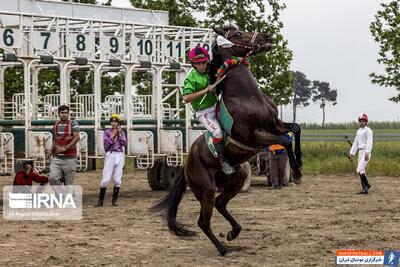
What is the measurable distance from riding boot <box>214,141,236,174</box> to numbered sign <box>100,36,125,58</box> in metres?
7.67

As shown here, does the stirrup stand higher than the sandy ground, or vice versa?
the stirrup

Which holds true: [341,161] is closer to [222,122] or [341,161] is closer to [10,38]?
[10,38]

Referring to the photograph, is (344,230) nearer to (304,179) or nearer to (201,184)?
(201,184)

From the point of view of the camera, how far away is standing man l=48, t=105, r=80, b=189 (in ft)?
51.8

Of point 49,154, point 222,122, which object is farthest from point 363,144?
point 222,122

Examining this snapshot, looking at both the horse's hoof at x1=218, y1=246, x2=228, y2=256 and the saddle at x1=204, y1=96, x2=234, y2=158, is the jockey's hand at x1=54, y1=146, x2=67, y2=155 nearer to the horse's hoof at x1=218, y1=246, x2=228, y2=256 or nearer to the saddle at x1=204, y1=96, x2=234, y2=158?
the saddle at x1=204, y1=96, x2=234, y2=158

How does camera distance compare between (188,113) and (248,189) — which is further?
(248,189)

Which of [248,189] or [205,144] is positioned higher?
[205,144]

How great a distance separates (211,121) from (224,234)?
7.73 feet

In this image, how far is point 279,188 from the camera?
2097cm

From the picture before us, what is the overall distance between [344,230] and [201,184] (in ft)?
9.69

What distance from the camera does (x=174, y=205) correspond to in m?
11.4

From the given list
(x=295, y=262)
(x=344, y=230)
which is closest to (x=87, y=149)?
(x=344, y=230)

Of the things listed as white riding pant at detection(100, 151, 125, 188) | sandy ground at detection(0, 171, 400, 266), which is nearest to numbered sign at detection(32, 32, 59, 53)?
white riding pant at detection(100, 151, 125, 188)
